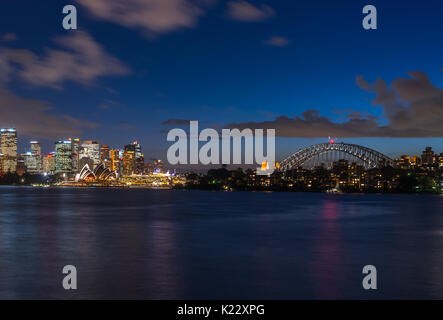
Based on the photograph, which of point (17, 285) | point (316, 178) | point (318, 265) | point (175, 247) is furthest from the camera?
point (316, 178)

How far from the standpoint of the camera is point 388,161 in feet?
608

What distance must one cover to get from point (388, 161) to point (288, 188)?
45.1m

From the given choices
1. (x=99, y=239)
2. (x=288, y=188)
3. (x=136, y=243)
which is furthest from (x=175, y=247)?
(x=288, y=188)

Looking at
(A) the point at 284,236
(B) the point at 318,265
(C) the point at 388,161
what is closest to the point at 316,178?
(C) the point at 388,161

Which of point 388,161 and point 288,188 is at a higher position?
point 388,161

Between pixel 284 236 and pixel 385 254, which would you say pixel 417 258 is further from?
pixel 284 236

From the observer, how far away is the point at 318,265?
20391mm

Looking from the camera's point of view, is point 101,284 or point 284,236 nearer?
point 101,284

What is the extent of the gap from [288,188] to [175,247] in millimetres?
173094
